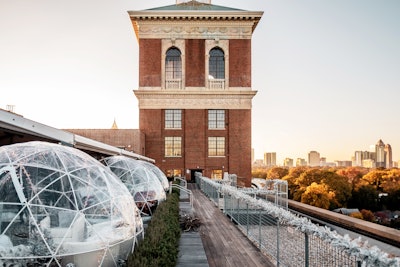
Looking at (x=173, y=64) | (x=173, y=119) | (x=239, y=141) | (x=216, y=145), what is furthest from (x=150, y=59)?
(x=239, y=141)

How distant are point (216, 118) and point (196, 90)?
14.6ft

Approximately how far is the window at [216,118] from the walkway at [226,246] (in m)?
28.5

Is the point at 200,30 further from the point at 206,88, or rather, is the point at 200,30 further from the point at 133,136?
the point at 133,136

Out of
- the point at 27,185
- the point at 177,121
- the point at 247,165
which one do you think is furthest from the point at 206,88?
the point at 27,185

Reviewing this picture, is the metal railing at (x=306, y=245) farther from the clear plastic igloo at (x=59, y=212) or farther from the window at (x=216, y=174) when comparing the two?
the window at (x=216, y=174)

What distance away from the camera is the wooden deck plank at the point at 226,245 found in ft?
30.6

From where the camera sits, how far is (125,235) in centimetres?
730

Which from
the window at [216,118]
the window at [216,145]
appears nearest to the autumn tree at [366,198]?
the window at [216,145]

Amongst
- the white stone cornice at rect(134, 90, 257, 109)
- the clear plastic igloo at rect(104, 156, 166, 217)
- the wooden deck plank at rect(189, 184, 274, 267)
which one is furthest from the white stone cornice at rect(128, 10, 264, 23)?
the wooden deck plank at rect(189, 184, 274, 267)

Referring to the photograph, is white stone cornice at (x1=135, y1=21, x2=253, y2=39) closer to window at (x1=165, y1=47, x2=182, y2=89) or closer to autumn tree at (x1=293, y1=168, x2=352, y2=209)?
window at (x1=165, y1=47, x2=182, y2=89)

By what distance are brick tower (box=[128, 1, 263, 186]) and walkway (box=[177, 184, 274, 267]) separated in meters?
27.7

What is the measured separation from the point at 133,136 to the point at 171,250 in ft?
107

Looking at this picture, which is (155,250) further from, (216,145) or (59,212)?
(216,145)

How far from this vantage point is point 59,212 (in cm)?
618
